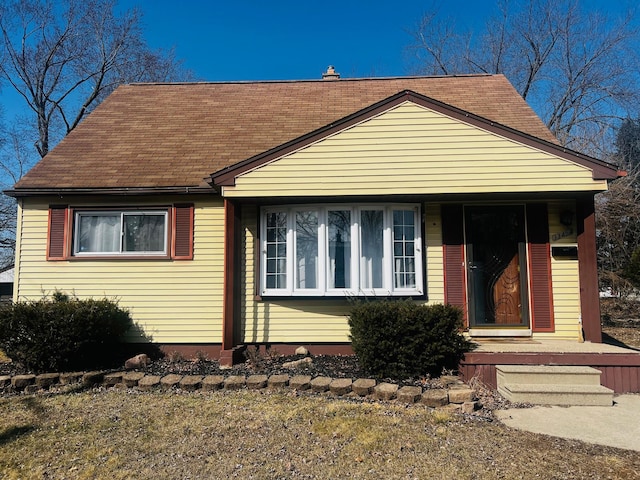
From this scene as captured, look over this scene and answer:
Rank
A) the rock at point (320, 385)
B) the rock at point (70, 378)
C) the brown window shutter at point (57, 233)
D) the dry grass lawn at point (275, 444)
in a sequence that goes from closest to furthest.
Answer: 1. the dry grass lawn at point (275, 444)
2. the rock at point (320, 385)
3. the rock at point (70, 378)
4. the brown window shutter at point (57, 233)

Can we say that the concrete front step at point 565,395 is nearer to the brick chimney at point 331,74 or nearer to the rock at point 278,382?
the rock at point 278,382

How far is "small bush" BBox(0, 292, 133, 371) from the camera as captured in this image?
6.51 metres

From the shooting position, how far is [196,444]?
4234 mm

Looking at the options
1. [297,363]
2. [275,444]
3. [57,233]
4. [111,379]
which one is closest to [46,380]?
[111,379]

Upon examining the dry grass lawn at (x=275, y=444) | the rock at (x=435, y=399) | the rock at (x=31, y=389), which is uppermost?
the rock at (x=435, y=399)

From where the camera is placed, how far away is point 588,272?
7.29 m

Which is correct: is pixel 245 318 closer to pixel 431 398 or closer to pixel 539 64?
pixel 431 398

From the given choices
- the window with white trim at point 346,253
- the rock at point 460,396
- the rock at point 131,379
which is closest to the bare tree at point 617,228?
the window with white trim at point 346,253

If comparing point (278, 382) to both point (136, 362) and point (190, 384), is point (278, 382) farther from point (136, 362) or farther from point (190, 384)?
point (136, 362)

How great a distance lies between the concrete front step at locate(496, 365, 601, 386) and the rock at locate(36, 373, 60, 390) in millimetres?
6142

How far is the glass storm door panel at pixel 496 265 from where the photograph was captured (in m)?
7.59

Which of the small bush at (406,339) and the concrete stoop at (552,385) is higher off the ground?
the small bush at (406,339)

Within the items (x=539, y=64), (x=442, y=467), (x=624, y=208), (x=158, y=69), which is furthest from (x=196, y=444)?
(x=158, y=69)

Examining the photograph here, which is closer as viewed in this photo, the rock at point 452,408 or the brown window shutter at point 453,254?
the rock at point 452,408
